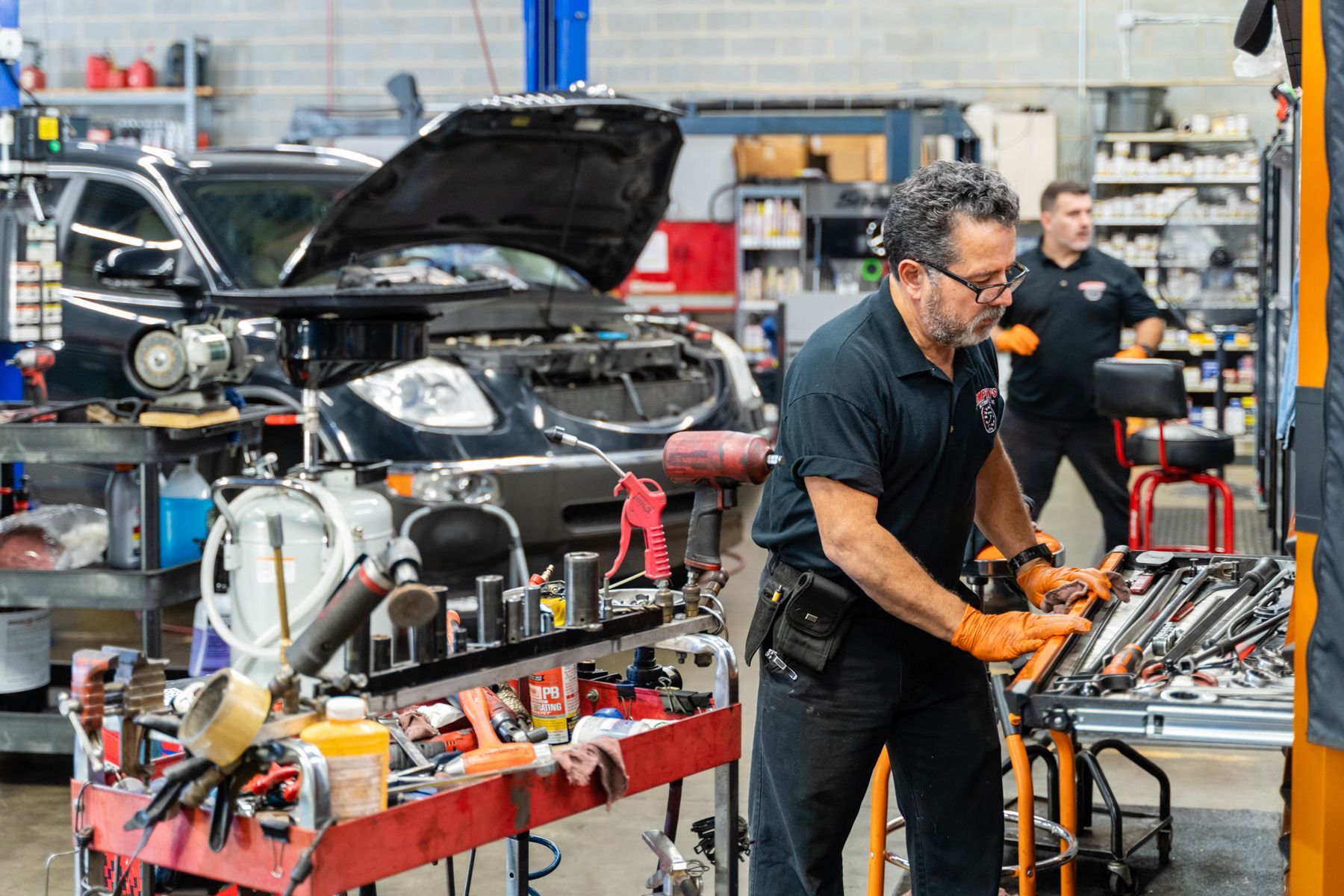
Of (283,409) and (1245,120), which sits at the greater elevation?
(1245,120)

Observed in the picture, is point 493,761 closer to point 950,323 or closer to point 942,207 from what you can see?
point 950,323

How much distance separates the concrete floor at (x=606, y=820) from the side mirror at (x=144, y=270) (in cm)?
157

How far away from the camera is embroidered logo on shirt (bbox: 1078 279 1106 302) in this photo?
560 cm

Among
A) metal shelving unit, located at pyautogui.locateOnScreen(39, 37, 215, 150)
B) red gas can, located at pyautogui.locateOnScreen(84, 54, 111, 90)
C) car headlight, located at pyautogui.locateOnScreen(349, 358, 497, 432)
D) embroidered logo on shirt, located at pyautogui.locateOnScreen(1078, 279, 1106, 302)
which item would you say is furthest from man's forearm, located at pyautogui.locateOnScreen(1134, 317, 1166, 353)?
red gas can, located at pyautogui.locateOnScreen(84, 54, 111, 90)

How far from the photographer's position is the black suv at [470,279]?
487 centimetres

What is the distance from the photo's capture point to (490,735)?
2.38 m

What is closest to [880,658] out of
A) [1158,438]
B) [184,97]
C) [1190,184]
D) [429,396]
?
[429,396]

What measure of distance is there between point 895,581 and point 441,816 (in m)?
0.76

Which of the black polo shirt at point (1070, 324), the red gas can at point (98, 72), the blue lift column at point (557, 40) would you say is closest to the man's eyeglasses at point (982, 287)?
the black polo shirt at point (1070, 324)

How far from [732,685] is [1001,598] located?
2.38 feet

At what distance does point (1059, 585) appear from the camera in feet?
8.70

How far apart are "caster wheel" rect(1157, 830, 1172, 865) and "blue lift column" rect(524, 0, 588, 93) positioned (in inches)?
210

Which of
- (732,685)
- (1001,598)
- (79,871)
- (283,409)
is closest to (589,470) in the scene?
(283,409)

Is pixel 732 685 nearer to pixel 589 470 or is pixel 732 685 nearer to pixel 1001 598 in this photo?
pixel 1001 598
